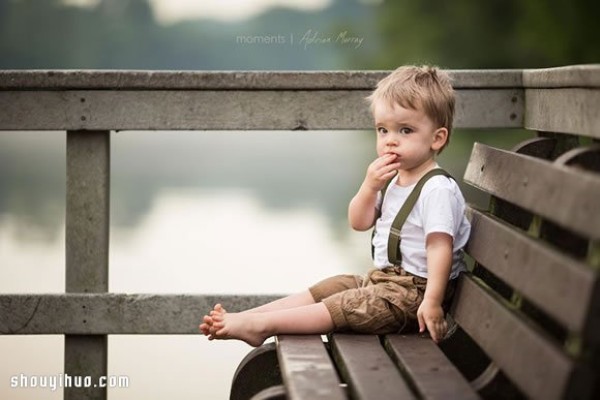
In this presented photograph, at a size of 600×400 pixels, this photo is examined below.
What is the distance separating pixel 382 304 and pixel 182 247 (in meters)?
7.56

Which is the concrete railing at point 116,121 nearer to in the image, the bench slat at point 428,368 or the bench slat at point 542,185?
the bench slat at point 542,185

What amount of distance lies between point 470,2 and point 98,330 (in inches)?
1533

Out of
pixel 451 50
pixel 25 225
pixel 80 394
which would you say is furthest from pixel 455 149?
pixel 80 394

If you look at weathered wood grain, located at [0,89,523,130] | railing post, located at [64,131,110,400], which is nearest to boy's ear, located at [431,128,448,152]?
weathered wood grain, located at [0,89,523,130]

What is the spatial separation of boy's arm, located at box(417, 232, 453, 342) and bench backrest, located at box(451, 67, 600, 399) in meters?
0.06

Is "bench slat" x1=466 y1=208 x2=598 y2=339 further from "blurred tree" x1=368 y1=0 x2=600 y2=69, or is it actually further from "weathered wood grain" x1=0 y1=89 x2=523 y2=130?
"blurred tree" x1=368 y1=0 x2=600 y2=69

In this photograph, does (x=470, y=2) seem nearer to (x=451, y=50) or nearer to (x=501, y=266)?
(x=451, y=50)

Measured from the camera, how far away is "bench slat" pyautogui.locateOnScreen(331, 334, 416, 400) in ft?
10.00

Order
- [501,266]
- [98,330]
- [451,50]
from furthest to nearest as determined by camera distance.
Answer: [451,50], [98,330], [501,266]

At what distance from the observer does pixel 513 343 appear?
2.99 metres

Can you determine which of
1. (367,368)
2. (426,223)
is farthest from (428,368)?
(426,223)

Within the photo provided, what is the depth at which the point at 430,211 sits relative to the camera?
3.83 metres

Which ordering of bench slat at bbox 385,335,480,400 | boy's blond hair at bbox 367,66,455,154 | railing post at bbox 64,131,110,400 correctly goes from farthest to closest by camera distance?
railing post at bbox 64,131,110,400
boy's blond hair at bbox 367,66,455,154
bench slat at bbox 385,335,480,400

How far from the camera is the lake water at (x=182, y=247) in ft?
20.5
